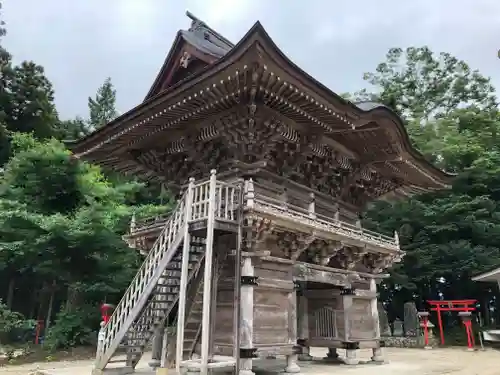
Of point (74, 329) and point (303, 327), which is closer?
point (303, 327)

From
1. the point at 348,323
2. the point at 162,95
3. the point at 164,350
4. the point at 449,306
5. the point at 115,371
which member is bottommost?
the point at 115,371

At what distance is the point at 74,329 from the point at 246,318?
1055cm

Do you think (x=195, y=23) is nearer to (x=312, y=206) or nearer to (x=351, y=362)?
(x=312, y=206)

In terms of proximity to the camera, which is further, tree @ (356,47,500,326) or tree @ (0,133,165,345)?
tree @ (356,47,500,326)

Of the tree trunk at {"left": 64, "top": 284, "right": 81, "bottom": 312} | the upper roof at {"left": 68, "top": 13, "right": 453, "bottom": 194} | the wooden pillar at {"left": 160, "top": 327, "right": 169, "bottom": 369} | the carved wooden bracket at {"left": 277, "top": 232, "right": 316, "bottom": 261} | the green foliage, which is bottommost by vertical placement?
the wooden pillar at {"left": 160, "top": 327, "right": 169, "bottom": 369}

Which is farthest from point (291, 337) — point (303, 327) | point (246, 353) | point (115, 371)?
point (115, 371)

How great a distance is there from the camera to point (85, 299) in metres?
16.9

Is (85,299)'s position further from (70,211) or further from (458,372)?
(458,372)

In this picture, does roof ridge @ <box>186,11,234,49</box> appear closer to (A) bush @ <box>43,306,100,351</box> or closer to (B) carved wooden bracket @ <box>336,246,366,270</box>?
(B) carved wooden bracket @ <box>336,246,366,270</box>

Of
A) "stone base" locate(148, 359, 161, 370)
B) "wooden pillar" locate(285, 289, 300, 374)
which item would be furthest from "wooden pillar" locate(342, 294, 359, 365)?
→ "stone base" locate(148, 359, 161, 370)

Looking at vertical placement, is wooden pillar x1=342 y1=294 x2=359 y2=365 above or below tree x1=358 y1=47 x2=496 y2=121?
below

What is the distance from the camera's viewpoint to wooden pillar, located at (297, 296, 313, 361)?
11031 mm

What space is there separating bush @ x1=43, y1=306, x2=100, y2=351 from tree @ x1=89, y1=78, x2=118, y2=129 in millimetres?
29011

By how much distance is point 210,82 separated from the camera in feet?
24.8
